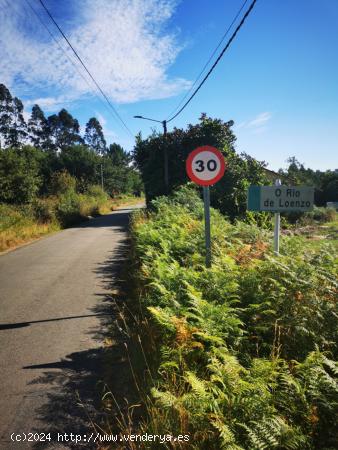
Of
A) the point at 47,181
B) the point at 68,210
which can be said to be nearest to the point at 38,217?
the point at 68,210

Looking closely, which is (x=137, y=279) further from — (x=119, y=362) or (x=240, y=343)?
(x=240, y=343)

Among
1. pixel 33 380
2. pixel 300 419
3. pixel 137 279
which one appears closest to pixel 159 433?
pixel 300 419

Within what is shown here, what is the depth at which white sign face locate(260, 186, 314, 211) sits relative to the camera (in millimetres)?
5121

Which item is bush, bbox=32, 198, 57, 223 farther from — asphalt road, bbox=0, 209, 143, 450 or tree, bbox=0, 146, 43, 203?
asphalt road, bbox=0, 209, 143, 450

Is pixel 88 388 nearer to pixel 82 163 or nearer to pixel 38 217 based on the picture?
pixel 38 217

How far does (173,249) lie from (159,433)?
17.3 ft

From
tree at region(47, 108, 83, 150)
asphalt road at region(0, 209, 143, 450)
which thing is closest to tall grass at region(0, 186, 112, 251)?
asphalt road at region(0, 209, 143, 450)

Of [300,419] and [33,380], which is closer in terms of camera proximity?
[300,419]

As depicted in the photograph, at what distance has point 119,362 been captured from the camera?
4109 millimetres

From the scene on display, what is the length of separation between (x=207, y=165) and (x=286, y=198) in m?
1.50

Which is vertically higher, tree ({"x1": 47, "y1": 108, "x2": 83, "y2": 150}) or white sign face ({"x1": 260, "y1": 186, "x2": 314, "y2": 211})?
tree ({"x1": 47, "y1": 108, "x2": 83, "y2": 150})

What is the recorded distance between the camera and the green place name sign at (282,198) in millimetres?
5121

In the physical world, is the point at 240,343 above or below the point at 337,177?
below

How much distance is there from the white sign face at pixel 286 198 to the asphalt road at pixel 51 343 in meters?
3.62
